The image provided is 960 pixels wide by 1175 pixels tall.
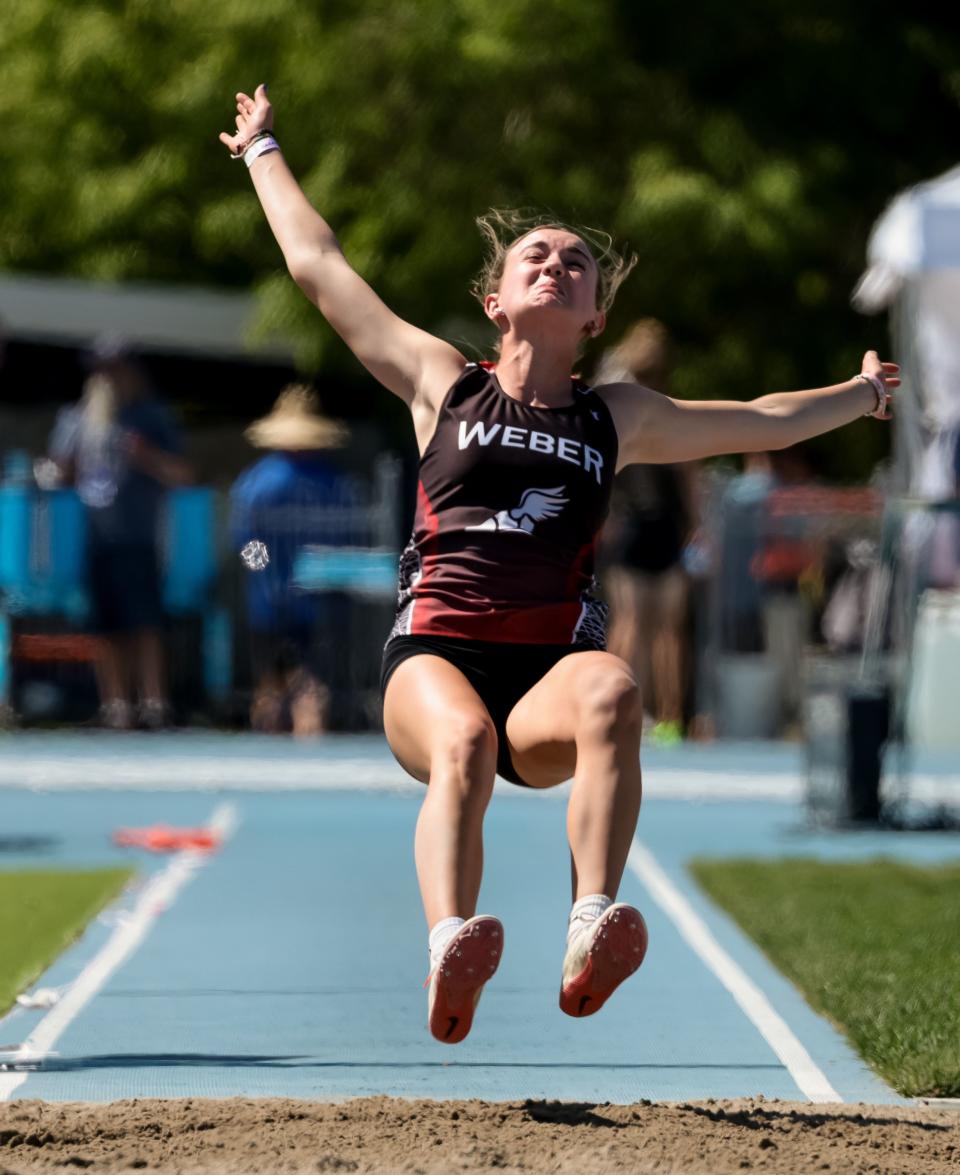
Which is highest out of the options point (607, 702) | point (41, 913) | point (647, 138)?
point (647, 138)

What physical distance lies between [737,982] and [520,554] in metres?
3.16

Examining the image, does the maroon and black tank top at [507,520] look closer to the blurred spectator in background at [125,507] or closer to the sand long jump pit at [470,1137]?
the sand long jump pit at [470,1137]

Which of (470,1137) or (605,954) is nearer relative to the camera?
(605,954)

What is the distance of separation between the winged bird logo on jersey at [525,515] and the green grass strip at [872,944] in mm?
1884

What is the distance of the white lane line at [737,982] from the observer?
6.94m

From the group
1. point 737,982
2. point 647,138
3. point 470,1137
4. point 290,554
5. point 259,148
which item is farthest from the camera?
point 647,138

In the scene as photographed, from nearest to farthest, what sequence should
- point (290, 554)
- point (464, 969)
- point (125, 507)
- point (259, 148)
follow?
point (464, 969), point (259, 148), point (125, 507), point (290, 554)

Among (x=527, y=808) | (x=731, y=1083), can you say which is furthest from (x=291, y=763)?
(x=731, y=1083)

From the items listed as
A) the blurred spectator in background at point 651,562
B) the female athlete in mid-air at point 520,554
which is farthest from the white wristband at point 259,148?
the blurred spectator in background at point 651,562

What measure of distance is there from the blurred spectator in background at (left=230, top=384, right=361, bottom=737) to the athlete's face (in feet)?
45.0

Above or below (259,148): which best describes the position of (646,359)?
above

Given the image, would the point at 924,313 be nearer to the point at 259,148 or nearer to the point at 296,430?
the point at 296,430

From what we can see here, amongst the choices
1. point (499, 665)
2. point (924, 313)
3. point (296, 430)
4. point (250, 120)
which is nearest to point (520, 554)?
point (499, 665)

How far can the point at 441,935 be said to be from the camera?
5.54m
